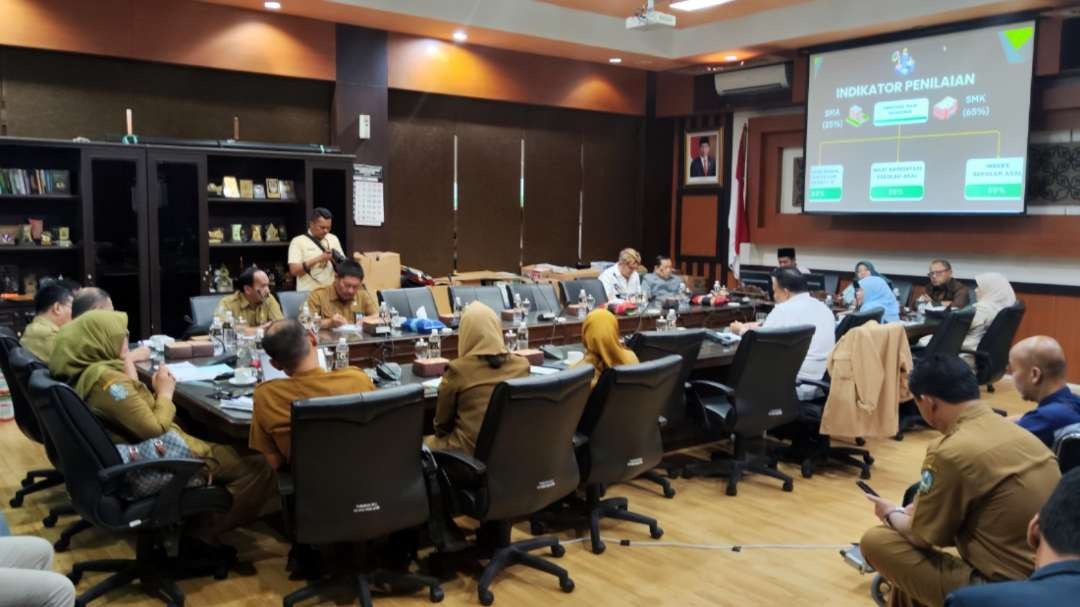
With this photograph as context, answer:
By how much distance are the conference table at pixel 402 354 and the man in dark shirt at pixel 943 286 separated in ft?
4.46

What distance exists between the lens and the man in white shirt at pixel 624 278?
7.96 m

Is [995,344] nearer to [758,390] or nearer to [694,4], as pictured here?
[758,390]

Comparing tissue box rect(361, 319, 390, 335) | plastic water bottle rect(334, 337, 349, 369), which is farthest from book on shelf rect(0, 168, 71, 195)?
plastic water bottle rect(334, 337, 349, 369)

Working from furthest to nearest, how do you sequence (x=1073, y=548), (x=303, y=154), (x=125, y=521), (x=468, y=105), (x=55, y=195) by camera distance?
(x=468, y=105) < (x=303, y=154) < (x=55, y=195) < (x=125, y=521) < (x=1073, y=548)

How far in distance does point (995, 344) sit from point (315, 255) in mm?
5527

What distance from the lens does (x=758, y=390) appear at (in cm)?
473

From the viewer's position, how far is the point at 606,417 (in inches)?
149

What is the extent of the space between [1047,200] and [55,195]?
8.70 meters

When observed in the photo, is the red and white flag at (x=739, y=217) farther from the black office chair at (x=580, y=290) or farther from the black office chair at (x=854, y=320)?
the black office chair at (x=854, y=320)

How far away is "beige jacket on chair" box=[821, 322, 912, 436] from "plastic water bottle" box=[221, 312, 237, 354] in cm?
342

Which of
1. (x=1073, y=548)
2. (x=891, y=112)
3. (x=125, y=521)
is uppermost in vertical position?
(x=891, y=112)

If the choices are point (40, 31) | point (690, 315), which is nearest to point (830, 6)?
point (690, 315)

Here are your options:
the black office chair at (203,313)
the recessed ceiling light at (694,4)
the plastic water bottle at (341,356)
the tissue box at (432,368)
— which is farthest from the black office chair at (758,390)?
the recessed ceiling light at (694,4)

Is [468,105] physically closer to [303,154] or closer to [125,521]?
[303,154]
